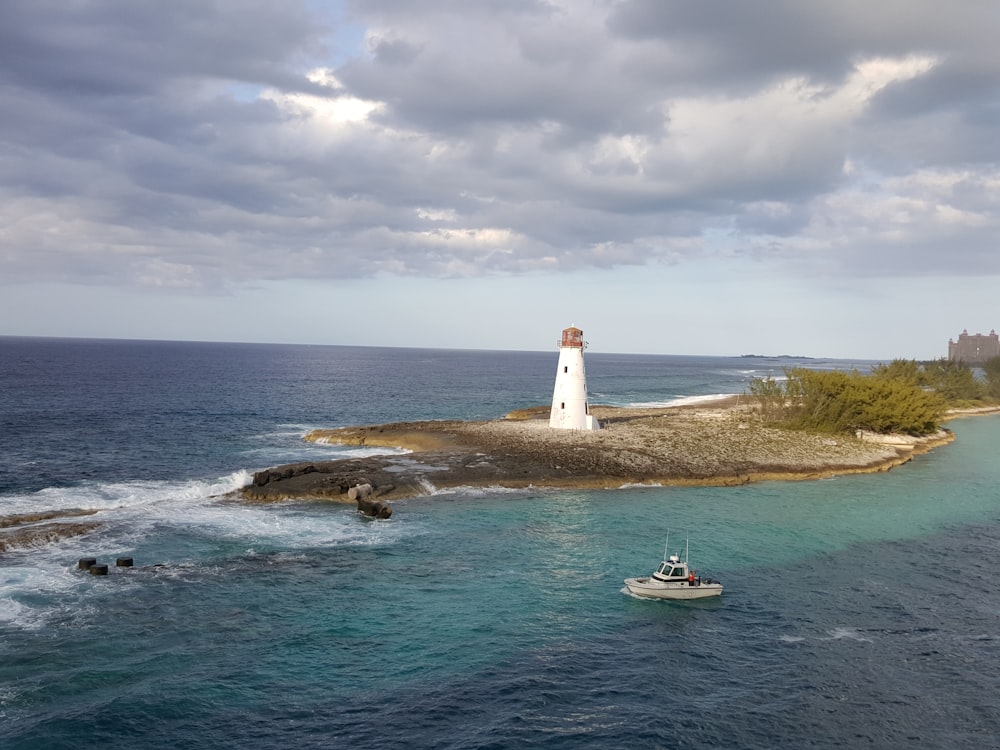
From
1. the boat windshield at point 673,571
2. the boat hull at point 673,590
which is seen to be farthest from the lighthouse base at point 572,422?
the boat hull at point 673,590

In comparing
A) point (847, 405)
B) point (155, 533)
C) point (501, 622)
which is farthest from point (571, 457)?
point (847, 405)

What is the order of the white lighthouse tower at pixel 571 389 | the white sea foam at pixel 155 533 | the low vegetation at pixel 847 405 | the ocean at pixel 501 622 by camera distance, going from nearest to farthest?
the ocean at pixel 501 622 < the white sea foam at pixel 155 533 < the white lighthouse tower at pixel 571 389 < the low vegetation at pixel 847 405

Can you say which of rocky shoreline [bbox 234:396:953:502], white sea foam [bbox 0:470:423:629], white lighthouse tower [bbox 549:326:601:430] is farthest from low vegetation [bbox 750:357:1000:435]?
white sea foam [bbox 0:470:423:629]

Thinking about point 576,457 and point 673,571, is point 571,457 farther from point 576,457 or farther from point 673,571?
point 673,571

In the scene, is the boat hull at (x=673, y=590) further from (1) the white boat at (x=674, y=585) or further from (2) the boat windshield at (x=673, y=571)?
(2) the boat windshield at (x=673, y=571)

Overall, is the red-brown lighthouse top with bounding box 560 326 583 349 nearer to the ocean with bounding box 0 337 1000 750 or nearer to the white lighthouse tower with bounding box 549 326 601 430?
the white lighthouse tower with bounding box 549 326 601 430

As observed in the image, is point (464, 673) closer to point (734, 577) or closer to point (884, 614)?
point (734, 577)

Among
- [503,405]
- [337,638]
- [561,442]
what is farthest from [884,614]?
[503,405]

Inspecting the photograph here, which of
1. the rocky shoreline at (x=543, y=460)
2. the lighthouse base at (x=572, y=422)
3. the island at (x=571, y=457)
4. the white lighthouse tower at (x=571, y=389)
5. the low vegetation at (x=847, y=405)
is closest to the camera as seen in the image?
the rocky shoreline at (x=543, y=460)
